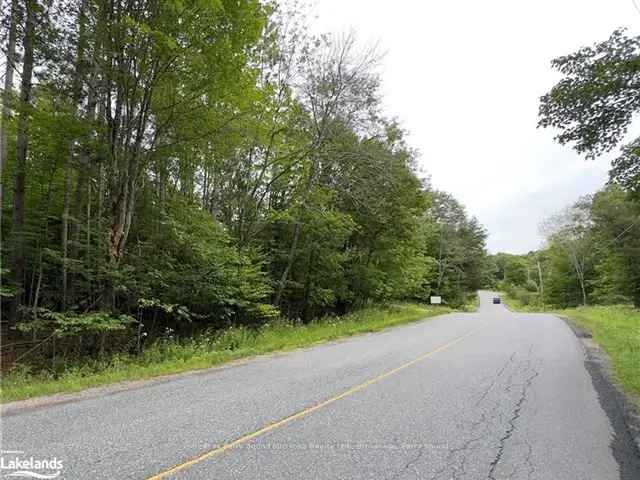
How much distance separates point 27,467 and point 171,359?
19.2 feet

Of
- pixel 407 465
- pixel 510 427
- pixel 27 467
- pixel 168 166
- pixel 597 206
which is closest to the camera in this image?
pixel 27 467

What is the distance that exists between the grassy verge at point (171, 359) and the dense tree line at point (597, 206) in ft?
28.3

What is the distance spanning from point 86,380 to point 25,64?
8.44m

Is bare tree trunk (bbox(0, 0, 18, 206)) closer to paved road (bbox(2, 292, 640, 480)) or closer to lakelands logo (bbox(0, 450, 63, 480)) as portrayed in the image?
paved road (bbox(2, 292, 640, 480))

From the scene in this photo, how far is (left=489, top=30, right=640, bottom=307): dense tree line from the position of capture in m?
7.35

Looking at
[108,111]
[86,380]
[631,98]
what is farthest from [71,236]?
[631,98]

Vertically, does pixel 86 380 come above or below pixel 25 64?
below

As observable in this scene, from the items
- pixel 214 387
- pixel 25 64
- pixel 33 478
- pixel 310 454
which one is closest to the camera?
pixel 33 478

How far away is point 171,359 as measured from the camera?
9352 mm

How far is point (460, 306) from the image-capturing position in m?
51.2

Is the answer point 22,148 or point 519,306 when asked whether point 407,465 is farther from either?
point 519,306

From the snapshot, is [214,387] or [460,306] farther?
[460,306]

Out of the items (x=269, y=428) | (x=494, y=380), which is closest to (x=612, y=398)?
(x=494, y=380)

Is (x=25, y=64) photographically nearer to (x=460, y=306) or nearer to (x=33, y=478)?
(x=33, y=478)
